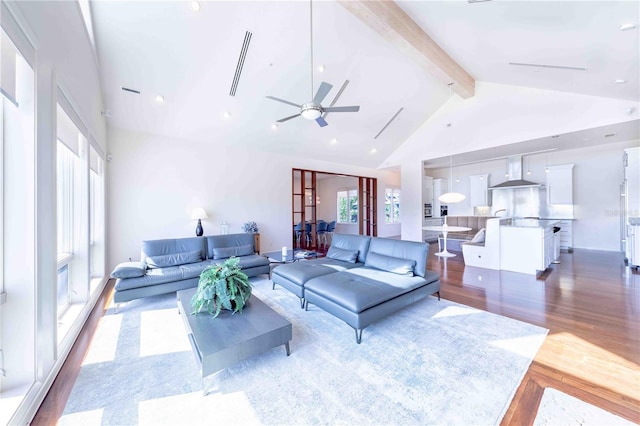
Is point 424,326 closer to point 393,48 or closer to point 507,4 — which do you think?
point 507,4

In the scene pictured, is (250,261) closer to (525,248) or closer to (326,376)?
(326,376)

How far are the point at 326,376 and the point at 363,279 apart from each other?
1345 millimetres

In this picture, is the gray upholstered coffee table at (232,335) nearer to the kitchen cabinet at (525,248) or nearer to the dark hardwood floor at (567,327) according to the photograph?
the dark hardwood floor at (567,327)

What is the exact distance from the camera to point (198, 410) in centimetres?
167

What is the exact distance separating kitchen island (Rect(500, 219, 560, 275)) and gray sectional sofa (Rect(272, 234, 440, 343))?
2.73m

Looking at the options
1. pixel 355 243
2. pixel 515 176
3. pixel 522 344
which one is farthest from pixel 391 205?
pixel 522 344

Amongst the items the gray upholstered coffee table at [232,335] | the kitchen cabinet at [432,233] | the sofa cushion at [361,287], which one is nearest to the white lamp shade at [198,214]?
the gray upholstered coffee table at [232,335]

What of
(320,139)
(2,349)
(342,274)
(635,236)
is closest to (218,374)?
(2,349)

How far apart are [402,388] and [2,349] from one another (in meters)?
2.77

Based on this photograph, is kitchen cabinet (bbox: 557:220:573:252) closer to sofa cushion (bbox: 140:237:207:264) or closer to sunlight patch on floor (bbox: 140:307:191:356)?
sofa cushion (bbox: 140:237:207:264)

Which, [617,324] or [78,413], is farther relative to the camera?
[617,324]

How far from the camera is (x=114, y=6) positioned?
3.02 m

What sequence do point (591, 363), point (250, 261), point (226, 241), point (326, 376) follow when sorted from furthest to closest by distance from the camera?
point (226, 241) < point (250, 261) < point (591, 363) < point (326, 376)

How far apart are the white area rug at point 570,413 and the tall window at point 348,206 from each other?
847 cm
